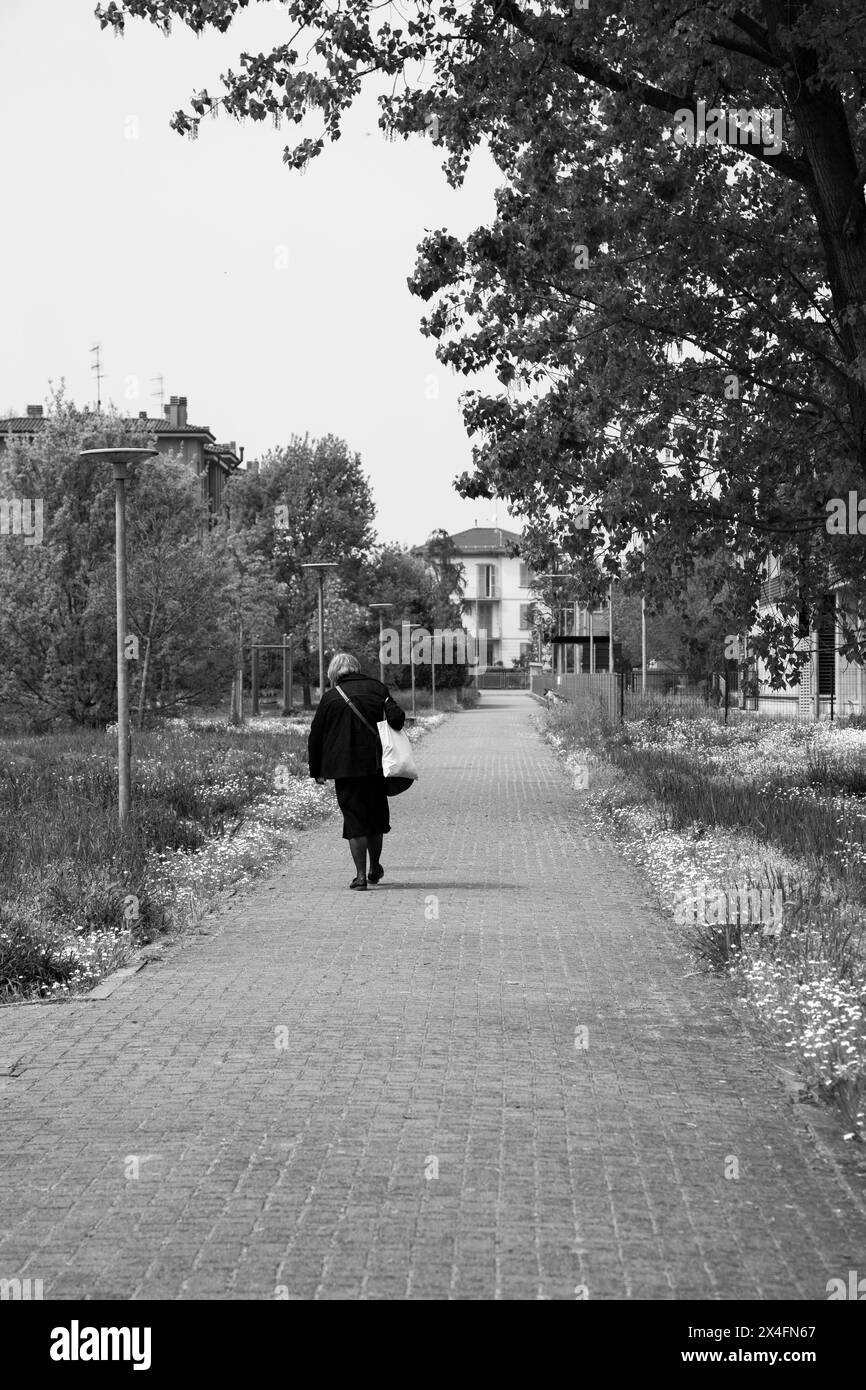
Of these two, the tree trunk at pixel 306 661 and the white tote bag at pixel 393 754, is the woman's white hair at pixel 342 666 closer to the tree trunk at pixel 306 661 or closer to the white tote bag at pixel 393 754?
the white tote bag at pixel 393 754

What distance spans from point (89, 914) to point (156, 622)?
2714 centimetres

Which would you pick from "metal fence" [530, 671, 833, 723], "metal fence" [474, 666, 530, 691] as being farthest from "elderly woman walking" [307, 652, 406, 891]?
"metal fence" [474, 666, 530, 691]

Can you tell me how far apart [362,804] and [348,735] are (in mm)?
507

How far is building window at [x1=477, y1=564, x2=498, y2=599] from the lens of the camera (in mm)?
142250

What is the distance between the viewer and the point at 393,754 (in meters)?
12.5

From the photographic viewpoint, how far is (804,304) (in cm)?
Answer: 1878

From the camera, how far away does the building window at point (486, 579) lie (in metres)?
142

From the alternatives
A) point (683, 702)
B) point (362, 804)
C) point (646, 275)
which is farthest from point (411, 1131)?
point (683, 702)

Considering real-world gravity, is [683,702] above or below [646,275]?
below

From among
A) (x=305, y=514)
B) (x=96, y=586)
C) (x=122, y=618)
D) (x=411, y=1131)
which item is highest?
(x=305, y=514)

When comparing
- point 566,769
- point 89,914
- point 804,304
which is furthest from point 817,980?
point 566,769

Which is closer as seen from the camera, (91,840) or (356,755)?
(356,755)

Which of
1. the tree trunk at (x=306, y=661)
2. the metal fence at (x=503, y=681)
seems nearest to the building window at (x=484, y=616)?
the metal fence at (x=503, y=681)

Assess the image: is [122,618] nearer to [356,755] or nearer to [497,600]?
[356,755]
